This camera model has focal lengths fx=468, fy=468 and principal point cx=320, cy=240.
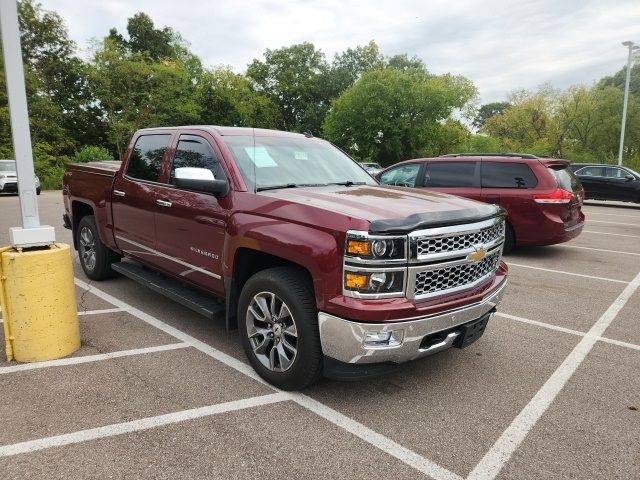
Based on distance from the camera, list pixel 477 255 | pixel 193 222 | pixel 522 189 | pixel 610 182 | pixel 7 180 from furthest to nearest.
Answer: pixel 7 180 < pixel 610 182 < pixel 522 189 < pixel 193 222 < pixel 477 255

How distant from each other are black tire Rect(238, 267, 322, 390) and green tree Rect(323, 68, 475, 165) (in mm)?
37981

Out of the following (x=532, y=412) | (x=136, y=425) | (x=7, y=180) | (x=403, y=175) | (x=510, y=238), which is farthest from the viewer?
(x=7, y=180)

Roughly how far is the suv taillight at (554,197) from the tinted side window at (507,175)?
243 mm

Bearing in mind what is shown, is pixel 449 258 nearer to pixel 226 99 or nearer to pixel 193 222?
pixel 193 222

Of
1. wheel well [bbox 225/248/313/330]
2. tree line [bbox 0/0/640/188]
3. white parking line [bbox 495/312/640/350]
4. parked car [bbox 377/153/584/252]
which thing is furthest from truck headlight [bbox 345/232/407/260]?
tree line [bbox 0/0/640/188]

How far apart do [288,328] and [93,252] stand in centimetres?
379

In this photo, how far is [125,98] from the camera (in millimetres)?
36219

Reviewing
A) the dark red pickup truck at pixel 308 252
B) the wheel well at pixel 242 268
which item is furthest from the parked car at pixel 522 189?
the wheel well at pixel 242 268

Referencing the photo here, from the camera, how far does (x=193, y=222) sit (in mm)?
3859

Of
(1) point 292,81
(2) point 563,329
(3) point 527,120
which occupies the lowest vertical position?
(2) point 563,329

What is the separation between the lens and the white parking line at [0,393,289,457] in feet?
8.43

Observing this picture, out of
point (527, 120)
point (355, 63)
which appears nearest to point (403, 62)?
point (355, 63)

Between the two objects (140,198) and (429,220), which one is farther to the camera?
(140,198)

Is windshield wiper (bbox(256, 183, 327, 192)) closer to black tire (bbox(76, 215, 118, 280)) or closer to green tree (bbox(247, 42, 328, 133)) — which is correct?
black tire (bbox(76, 215, 118, 280))
